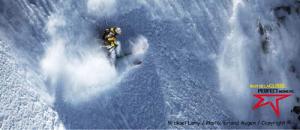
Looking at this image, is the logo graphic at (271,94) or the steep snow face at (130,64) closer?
the steep snow face at (130,64)

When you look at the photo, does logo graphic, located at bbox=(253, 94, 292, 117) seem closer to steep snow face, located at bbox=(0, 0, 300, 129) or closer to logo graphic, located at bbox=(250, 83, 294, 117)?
logo graphic, located at bbox=(250, 83, 294, 117)

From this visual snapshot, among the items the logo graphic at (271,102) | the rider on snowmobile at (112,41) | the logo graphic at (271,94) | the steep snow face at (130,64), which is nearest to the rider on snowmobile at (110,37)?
the rider on snowmobile at (112,41)

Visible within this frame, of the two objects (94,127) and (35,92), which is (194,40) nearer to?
(94,127)

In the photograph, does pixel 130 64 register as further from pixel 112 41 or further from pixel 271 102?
pixel 271 102

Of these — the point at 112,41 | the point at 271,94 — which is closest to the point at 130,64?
the point at 112,41

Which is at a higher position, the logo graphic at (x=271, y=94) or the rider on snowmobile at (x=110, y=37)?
the rider on snowmobile at (x=110, y=37)

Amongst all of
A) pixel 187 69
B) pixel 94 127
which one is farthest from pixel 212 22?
pixel 94 127

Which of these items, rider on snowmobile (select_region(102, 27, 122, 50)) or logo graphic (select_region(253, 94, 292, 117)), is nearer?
rider on snowmobile (select_region(102, 27, 122, 50))

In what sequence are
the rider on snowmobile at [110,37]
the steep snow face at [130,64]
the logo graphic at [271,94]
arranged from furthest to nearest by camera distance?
1. the logo graphic at [271,94]
2. the rider on snowmobile at [110,37]
3. the steep snow face at [130,64]

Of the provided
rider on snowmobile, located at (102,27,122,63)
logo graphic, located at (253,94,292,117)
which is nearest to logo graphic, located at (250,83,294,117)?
logo graphic, located at (253,94,292,117)

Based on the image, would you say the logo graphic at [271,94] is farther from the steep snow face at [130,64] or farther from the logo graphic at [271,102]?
the steep snow face at [130,64]
